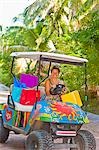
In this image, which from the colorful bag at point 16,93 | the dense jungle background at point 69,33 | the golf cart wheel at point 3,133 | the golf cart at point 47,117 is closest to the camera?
the golf cart at point 47,117

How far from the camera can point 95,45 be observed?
59.3ft

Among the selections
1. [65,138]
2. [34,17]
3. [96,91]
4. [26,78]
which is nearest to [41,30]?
[34,17]

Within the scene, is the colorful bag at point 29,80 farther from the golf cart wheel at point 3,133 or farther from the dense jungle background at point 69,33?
the dense jungle background at point 69,33

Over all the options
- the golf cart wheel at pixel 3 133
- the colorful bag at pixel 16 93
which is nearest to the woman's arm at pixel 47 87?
the colorful bag at pixel 16 93

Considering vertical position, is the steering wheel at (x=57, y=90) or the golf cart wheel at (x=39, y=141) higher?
the steering wheel at (x=57, y=90)

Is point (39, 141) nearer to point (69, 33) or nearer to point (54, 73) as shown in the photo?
point (54, 73)

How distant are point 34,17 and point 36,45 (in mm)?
1568

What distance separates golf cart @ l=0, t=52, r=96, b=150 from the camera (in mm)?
A: 7113

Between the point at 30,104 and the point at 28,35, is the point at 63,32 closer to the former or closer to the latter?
the point at 28,35

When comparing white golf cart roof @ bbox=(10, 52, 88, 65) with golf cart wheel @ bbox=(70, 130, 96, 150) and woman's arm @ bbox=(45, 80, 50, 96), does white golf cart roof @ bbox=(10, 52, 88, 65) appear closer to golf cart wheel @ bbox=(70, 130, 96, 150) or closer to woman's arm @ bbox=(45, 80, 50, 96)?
woman's arm @ bbox=(45, 80, 50, 96)

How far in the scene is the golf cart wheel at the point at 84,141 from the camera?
7379 mm

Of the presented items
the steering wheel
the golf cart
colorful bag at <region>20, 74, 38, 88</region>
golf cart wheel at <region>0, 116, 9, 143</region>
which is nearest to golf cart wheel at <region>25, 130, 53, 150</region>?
the golf cart

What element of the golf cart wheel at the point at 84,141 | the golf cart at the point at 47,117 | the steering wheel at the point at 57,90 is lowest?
the golf cart wheel at the point at 84,141

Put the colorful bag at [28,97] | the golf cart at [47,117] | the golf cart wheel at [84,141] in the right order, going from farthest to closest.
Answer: the colorful bag at [28,97], the golf cart wheel at [84,141], the golf cart at [47,117]
